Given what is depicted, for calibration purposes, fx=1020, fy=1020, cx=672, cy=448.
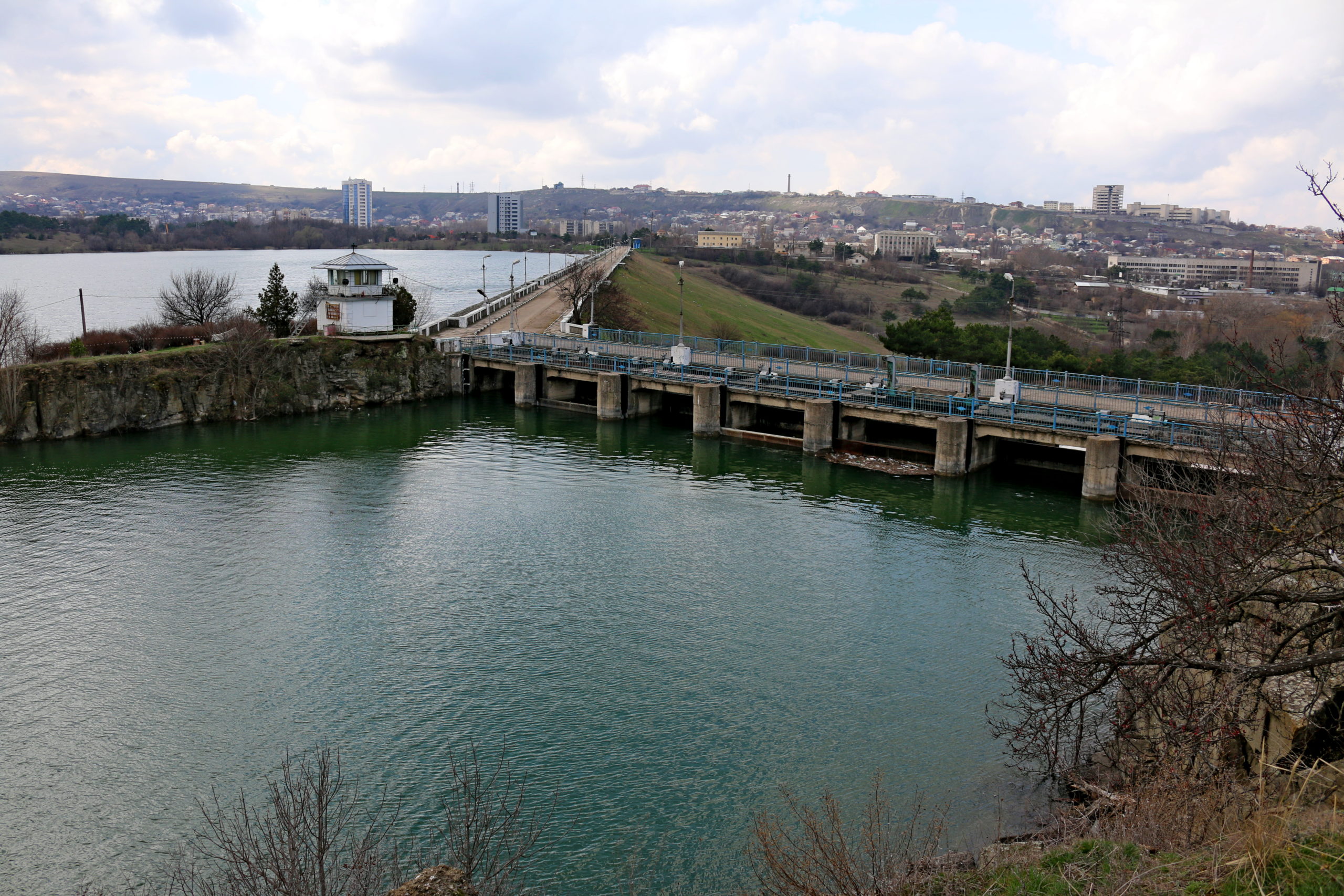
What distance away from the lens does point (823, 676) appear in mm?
25062

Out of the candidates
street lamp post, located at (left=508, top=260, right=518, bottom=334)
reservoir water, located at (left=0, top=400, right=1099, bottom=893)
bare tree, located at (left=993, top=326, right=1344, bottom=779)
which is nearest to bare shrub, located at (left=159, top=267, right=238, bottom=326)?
street lamp post, located at (left=508, top=260, right=518, bottom=334)

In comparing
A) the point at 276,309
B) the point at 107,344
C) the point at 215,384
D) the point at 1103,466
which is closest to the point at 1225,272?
the point at 1103,466

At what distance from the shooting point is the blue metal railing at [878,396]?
137 feet

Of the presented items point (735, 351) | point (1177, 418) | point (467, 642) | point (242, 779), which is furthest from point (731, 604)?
point (735, 351)

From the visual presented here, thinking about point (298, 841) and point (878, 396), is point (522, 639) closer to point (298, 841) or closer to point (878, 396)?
point (298, 841)

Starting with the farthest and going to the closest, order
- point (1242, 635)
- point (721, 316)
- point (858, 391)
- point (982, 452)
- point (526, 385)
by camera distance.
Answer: point (721, 316) < point (526, 385) < point (858, 391) < point (982, 452) < point (1242, 635)

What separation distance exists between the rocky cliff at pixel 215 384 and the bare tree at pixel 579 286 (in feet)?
57.8

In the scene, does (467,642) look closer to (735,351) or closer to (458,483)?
(458,483)

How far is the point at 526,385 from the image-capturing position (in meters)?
64.9

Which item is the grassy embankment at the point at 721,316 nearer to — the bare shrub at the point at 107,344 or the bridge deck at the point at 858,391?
the bridge deck at the point at 858,391

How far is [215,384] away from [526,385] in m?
18.0

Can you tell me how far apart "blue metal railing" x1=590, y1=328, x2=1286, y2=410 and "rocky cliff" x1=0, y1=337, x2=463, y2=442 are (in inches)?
548

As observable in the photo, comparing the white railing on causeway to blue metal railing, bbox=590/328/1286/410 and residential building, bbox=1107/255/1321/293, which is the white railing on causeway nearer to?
blue metal railing, bbox=590/328/1286/410

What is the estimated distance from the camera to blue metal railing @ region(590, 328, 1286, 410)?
43.2 m
